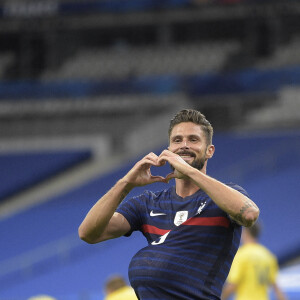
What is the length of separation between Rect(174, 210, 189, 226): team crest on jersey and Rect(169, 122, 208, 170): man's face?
193 millimetres

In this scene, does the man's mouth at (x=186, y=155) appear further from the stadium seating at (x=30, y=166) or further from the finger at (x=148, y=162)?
the stadium seating at (x=30, y=166)

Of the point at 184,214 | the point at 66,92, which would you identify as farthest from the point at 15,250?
the point at 184,214

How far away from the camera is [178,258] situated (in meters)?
2.95

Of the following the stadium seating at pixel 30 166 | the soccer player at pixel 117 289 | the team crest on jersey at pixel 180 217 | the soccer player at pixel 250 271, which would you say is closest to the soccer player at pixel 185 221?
the team crest on jersey at pixel 180 217

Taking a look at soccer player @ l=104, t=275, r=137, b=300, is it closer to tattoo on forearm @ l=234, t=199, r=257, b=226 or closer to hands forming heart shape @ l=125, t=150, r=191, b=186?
hands forming heart shape @ l=125, t=150, r=191, b=186

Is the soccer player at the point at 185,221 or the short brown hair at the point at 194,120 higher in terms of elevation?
the short brown hair at the point at 194,120

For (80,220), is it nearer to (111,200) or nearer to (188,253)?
(111,200)

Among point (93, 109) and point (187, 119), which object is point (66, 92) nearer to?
point (93, 109)

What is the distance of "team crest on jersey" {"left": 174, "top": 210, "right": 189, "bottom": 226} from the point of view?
304 centimetres

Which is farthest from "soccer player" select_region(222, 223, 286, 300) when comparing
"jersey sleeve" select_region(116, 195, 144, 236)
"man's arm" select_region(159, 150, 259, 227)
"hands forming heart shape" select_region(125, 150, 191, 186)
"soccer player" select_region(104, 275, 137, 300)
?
"man's arm" select_region(159, 150, 259, 227)

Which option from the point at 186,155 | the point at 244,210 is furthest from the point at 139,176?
the point at 244,210

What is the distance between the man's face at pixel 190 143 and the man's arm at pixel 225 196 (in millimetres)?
139

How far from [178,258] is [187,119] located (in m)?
0.58

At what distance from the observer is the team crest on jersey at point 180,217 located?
9.96ft
